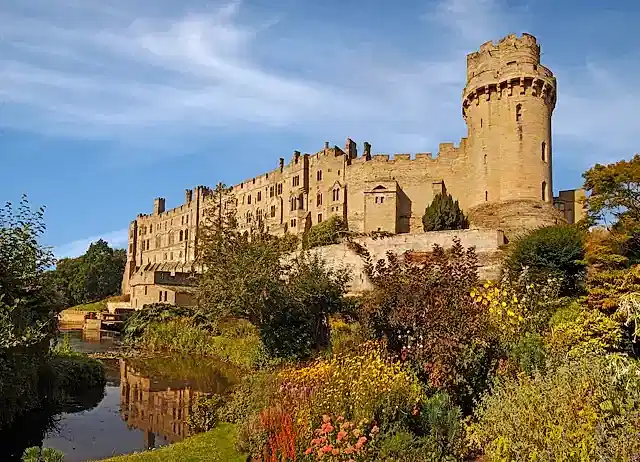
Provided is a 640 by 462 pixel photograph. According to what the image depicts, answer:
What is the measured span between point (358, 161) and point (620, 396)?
49.8m

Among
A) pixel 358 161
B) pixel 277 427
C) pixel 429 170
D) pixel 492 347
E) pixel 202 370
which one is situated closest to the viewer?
pixel 277 427

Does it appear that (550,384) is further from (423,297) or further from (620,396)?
(423,297)

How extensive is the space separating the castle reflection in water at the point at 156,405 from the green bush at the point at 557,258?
12.8m

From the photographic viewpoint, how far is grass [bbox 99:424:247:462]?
10.6m

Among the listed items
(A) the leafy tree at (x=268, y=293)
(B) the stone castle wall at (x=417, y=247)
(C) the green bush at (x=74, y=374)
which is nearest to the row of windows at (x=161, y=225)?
(B) the stone castle wall at (x=417, y=247)

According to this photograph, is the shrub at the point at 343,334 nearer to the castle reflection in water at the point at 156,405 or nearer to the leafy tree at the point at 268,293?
the leafy tree at the point at 268,293

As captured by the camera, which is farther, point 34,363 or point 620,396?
point 34,363

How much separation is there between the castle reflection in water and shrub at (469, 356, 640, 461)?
772 centimetres

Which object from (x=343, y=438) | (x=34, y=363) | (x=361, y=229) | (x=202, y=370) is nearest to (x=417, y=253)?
(x=202, y=370)

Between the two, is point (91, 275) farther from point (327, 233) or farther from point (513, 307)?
point (513, 307)

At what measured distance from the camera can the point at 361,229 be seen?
2111 inches

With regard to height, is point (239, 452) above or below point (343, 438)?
below

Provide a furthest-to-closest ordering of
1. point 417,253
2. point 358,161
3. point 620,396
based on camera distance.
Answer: point 358,161 → point 417,253 → point 620,396

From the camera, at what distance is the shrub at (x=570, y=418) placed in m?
7.68
